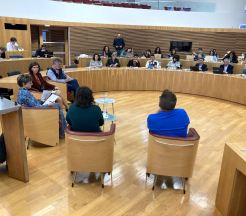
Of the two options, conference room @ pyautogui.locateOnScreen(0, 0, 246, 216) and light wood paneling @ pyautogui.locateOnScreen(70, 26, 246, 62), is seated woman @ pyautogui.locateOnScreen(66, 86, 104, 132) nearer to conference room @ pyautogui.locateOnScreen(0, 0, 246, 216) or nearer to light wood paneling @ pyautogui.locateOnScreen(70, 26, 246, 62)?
conference room @ pyautogui.locateOnScreen(0, 0, 246, 216)

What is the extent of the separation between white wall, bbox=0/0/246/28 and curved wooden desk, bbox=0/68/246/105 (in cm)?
457

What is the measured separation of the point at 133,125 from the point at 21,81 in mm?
2300

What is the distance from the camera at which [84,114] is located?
2.59 meters

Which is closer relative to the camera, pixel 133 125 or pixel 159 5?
pixel 133 125

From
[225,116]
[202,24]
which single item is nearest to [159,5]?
[202,24]

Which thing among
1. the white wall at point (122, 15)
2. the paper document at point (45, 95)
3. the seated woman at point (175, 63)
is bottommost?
the paper document at point (45, 95)

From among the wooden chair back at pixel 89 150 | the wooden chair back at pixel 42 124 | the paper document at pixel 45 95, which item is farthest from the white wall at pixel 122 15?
the wooden chair back at pixel 89 150

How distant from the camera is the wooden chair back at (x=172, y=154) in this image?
8.07ft

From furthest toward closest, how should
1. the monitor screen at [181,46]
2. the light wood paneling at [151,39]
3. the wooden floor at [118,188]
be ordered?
the monitor screen at [181,46] < the light wood paneling at [151,39] < the wooden floor at [118,188]

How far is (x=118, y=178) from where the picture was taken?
295 cm

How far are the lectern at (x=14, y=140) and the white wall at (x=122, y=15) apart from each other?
7.92m

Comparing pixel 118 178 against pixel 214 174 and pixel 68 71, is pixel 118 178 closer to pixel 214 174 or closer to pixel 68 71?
pixel 214 174

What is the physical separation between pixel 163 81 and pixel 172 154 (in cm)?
540

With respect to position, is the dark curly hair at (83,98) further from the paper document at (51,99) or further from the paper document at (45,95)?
the paper document at (45,95)
